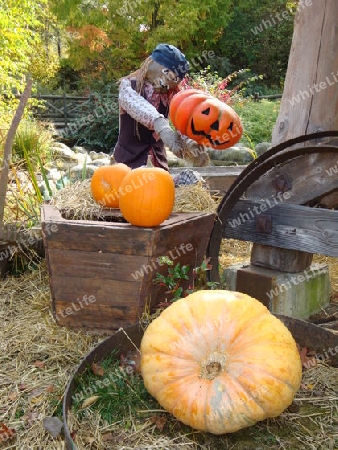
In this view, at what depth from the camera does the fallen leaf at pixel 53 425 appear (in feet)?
6.73

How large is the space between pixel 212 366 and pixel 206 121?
63.2 inches

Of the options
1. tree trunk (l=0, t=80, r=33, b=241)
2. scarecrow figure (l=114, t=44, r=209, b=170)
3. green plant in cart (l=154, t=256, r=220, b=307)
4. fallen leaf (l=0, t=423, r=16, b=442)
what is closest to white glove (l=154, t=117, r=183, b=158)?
scarecrow figure (l=114, t=44, r=209, b=170)

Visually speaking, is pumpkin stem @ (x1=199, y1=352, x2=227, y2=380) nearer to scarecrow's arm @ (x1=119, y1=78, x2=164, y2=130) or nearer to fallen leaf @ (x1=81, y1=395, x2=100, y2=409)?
fallen leaf @ (x1=81, y1=395, x2=100, y2=409)

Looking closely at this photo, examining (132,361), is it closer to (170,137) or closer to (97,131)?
(170,137)

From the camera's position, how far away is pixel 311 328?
8.27ft

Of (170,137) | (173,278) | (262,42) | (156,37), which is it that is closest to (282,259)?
(173,278)

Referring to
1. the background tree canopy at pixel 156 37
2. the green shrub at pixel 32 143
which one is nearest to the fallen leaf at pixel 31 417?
the green shrub at pixel 32 143

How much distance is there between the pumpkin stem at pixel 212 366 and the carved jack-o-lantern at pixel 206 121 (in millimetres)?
1536

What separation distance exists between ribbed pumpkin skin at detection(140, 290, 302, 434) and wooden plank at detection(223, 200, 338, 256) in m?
0.94

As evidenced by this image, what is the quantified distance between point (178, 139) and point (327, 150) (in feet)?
2.82

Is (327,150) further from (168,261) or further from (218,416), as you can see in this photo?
(218,416)

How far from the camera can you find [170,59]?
11.1 feet

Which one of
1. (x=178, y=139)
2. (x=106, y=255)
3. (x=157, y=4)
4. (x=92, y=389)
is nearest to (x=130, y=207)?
(x=106, y=255)

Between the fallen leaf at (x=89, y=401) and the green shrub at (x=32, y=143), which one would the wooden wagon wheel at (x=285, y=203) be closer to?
the fallen leaf at (x=89, y=401)
